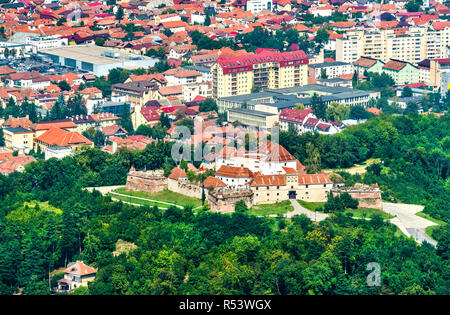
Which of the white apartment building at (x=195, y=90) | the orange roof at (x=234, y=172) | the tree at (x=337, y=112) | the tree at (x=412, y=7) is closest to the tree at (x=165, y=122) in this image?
the white apartment building at (x=195, y=90)

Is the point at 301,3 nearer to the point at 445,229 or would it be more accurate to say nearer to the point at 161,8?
the point at 161,8

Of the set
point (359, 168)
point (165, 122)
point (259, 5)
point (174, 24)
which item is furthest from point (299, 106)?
point (259, 5)

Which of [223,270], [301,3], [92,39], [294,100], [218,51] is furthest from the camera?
[301,3]

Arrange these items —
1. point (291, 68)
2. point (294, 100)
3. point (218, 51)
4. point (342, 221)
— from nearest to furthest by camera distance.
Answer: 1. point (342, 221)
2. point (294, 100)
3. point (291, 68)
4. point (218, 51)

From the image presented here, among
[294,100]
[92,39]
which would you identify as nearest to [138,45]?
[92,39]

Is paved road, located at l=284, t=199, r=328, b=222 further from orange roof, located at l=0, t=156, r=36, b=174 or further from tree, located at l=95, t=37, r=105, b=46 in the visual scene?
tree, located at l=95, t=37, r=105, b=46

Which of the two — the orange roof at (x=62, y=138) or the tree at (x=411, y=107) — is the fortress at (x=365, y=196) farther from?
the tree at (x=411, y=107)

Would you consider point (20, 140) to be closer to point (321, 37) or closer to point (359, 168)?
point (359, 168)
